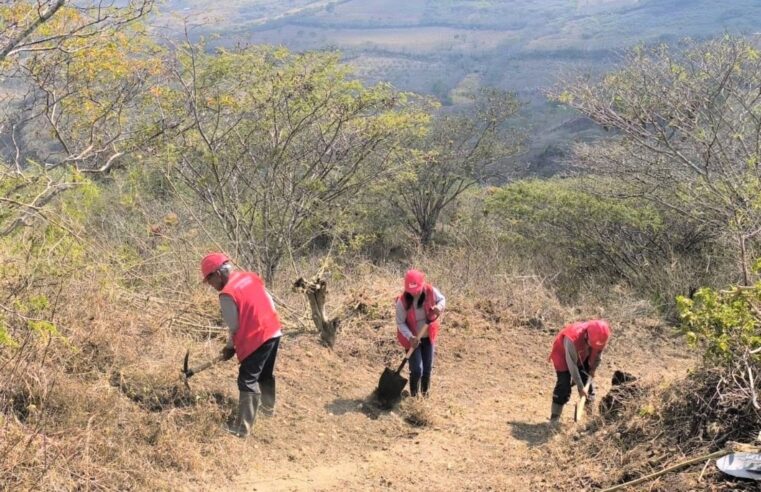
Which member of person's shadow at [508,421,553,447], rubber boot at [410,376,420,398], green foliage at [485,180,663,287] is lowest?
green foliage at [485,180,663,287]

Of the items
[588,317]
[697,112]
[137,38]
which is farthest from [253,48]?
[697,112]

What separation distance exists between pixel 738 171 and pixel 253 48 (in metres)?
8.88

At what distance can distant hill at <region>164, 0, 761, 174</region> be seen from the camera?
66.8 m

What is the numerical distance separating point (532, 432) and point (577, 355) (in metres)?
0.86

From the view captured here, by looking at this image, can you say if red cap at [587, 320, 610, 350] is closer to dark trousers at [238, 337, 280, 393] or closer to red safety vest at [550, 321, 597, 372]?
red safety vest at [550, 321, 597, 372]

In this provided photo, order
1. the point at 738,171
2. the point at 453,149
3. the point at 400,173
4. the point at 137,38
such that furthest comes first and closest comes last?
the point at 453,149 → the point at 400,173 → the point at 738,171 → the point at 137,38

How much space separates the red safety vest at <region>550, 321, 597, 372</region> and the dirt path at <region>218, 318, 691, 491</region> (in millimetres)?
570

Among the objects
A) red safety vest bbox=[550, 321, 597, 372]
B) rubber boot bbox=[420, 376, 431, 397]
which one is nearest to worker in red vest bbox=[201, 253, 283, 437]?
rubber boot bbox=[420, 376, 431, 397]

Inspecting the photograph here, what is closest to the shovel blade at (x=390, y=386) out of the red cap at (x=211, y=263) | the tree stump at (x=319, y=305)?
the tree stump at (x=319, y=305)

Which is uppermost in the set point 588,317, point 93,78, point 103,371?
point 93,78

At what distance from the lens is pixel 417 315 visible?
5.93 meters

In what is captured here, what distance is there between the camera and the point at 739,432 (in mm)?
3623

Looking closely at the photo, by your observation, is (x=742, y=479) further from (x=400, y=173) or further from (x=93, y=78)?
(x=400, y=173)

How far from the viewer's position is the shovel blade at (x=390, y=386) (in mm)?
5988
